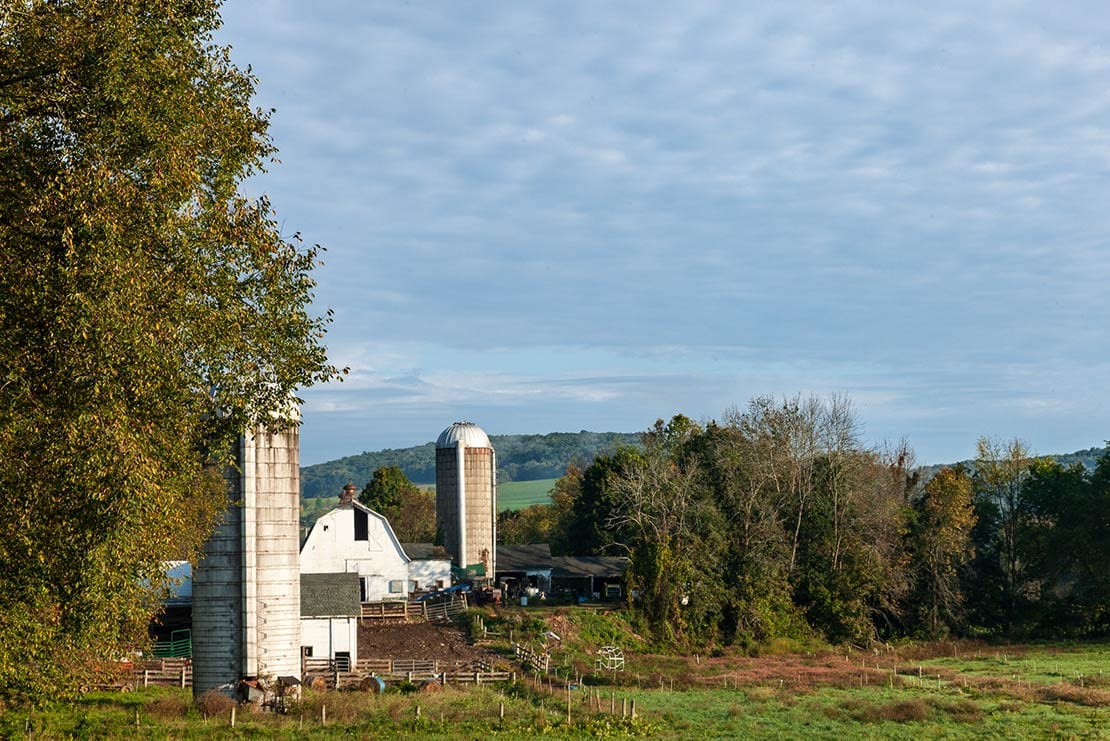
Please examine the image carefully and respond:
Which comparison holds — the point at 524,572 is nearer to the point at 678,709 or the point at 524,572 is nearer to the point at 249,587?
the point at 678,709

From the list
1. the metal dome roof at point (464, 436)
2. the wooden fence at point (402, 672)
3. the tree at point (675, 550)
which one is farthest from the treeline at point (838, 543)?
the wooden fence at point (402, 672)

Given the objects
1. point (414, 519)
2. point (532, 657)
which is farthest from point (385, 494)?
point (532, 657)

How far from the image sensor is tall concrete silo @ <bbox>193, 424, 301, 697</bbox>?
37312 millimetres

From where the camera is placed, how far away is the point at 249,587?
3750 centimetres

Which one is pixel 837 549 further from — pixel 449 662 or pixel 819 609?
pixel 449 662

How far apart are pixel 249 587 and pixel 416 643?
20.5 m

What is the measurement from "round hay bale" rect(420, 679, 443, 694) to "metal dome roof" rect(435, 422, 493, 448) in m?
36.9

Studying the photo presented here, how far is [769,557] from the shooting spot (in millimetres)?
70125

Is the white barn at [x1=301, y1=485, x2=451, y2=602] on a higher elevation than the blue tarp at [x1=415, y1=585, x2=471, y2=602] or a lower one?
higher

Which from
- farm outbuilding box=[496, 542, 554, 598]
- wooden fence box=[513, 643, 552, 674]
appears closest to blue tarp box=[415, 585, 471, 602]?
farm outbuilding box=[496, 542, 554, 598]

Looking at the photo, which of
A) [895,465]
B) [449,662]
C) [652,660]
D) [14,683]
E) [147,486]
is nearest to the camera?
[147,486]

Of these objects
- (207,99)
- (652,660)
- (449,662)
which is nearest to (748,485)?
(652,660)

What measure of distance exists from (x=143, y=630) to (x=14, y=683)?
10.3m

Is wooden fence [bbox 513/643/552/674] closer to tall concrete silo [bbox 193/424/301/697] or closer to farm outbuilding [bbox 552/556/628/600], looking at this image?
tall concrete silo [bbox 193/424/301/697]
